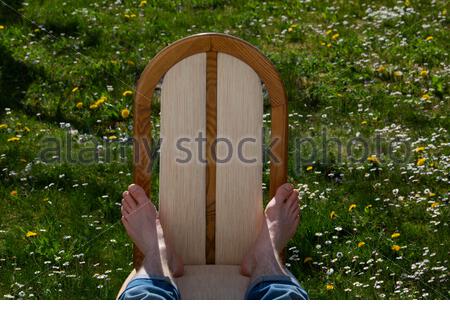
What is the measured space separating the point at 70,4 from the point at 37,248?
2.75 meters

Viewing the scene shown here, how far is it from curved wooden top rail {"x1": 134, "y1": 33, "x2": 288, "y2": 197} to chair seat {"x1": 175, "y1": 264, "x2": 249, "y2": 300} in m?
0.36

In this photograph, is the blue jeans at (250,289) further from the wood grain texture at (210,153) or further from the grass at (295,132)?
the grass at (295,132)

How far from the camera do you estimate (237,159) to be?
3246 mm

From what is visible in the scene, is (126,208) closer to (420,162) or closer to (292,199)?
(292,199)

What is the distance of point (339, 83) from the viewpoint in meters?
5.46

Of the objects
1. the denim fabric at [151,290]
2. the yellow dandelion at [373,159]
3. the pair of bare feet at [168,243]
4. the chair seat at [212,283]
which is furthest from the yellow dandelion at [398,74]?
the denim fabric at [151,290]

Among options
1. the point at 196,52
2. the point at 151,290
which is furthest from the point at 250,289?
the point at 196,52

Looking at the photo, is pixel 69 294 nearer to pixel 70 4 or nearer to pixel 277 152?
pixel 277 152

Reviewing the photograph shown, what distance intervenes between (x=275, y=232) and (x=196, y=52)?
618 millimetres

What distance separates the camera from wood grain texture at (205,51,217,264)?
3240 millimetres

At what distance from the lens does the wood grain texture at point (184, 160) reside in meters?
3.23

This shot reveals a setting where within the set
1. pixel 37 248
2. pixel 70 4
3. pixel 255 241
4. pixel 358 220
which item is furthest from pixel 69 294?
pixel 70 4

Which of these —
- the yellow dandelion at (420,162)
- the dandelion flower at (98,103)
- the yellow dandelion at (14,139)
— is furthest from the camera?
the dandelion flower at (98,103)

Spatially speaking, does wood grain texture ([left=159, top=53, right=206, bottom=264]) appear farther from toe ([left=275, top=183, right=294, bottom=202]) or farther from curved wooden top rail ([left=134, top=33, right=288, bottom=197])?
toe ([left=275, top=183, right=294, bottom=202])
